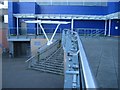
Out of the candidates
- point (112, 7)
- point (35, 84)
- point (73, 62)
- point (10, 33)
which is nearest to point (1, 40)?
point (10, 33)

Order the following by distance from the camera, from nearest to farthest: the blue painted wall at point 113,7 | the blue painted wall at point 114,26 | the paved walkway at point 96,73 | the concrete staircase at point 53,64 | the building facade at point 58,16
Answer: the paved walkway at point 96,73
the concrete staircase at point 53,64
the blue painted wall at point 113,7
the blue painted wall at point 114,26
the building facade at point 58,16

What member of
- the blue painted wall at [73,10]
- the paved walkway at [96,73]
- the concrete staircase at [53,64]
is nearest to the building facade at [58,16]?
the blue painted wall at [73,10]

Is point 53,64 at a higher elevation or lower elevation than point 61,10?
lower

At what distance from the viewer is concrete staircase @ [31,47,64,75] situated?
1471 cm

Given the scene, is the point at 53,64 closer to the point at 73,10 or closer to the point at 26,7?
the point at 26,7

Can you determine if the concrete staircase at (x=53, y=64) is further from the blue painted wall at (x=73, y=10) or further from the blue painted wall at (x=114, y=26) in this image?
the blue painted wall at (x=73, y=10)

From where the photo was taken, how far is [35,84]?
1178cm

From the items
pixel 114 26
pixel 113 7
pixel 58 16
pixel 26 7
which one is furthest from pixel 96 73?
pixel 26 7

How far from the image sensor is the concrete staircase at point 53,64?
1471cm

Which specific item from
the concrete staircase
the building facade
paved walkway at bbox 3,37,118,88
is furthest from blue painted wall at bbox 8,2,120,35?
paved walkway at bbox 3,37,118,88

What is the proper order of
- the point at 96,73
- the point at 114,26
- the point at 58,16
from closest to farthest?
the point at 96,73, the point at 114,26, the point at 58,16

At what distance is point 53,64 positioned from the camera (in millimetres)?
15602

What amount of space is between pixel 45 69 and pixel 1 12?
51.8ft

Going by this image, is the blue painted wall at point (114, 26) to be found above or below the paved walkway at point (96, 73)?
above
